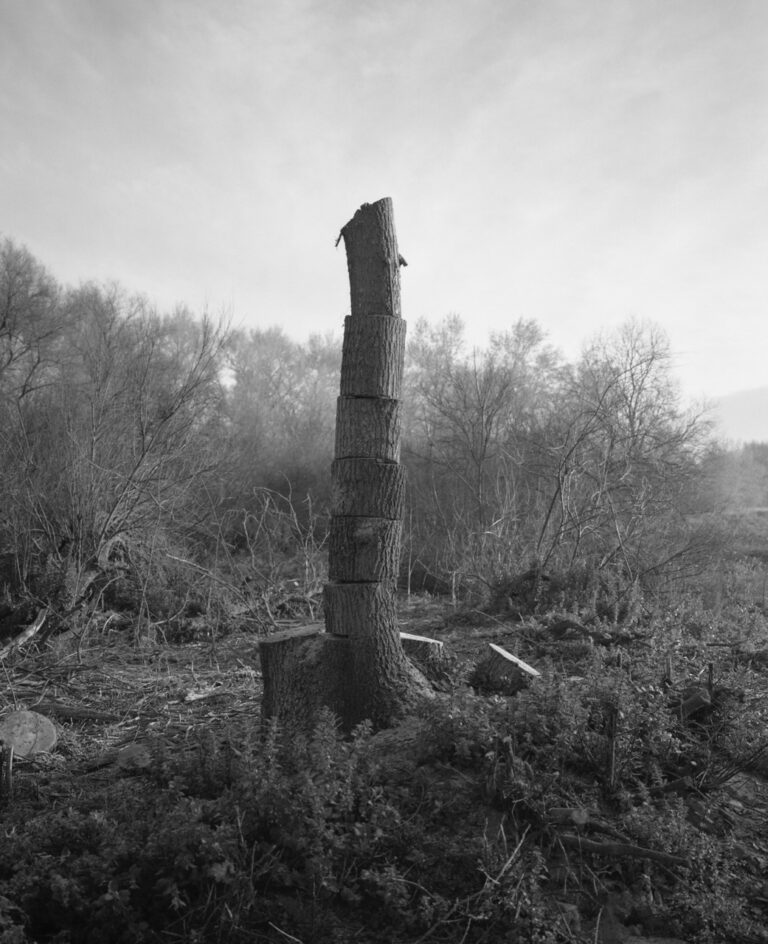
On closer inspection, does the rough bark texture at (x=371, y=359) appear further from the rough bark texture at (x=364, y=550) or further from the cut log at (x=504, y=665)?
the cut log at (x=504, y=665)

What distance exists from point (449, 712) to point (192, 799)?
1.24m

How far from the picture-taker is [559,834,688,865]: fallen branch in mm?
3324

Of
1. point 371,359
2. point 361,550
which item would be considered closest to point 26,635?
point 361,550

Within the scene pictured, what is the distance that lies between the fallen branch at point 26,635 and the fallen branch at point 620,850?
569 centimetres

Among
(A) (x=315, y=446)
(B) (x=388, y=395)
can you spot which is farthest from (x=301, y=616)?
(A) (x=315, y=446)

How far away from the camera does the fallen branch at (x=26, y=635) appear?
7500 mm

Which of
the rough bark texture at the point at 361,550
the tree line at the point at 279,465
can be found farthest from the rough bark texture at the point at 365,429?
the tree line at the point at 279,465

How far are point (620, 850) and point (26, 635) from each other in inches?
252

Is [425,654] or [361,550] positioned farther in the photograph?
[425,654]

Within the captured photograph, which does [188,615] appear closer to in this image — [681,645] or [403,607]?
[403,607]

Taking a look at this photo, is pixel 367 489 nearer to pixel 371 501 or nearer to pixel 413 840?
pixel 371 501

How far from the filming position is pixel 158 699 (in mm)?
6496

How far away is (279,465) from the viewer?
2452cm

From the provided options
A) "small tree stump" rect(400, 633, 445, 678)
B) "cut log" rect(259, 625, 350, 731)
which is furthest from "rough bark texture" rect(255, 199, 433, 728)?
"small tree stump" rect(400, 633, 445, 678)
